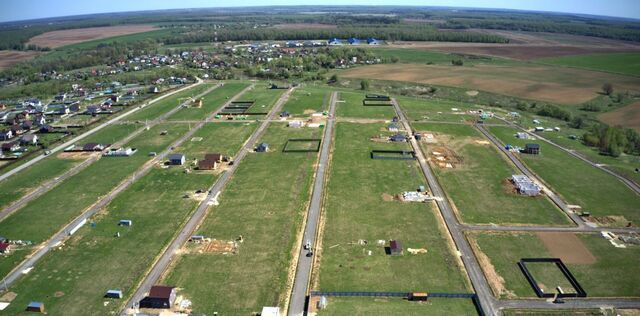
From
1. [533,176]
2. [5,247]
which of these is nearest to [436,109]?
[533,176]

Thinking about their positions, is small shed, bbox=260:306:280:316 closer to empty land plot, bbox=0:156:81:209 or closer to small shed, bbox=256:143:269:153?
small shed, bbox=256:143:269:153

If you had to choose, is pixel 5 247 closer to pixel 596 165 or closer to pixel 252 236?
pixel 252 236

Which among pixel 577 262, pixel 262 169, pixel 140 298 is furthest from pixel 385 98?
pixel 140 298

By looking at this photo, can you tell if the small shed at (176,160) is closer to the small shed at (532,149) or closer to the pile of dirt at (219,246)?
the pile of dirt at (219,246)

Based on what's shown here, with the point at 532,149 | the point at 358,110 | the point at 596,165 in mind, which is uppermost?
the point at 358,110

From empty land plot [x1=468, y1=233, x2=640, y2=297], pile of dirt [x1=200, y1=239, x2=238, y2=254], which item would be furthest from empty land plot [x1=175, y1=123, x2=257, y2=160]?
empty land plot [x1=468, y1=233, x2=640, y2=297]

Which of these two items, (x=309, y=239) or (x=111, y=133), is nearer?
(x=309, y=239)

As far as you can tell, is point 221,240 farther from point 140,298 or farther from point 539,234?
point 539,234
